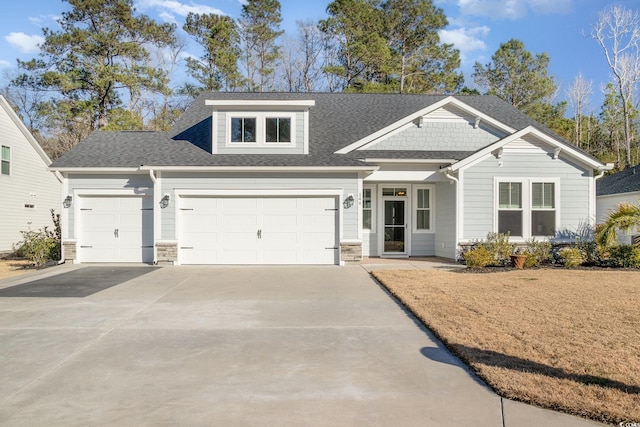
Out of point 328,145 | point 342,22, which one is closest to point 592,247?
point 328,145

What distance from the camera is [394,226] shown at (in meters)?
14.8

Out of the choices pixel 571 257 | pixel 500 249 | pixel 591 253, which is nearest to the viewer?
pixel 571 257

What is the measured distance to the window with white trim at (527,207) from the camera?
42.7 feet

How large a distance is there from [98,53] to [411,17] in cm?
2090

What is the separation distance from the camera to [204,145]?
14000 mm

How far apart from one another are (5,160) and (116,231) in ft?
26.7

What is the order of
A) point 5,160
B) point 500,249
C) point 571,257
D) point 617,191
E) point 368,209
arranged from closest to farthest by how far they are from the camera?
point 571,257 < point 500,249 < point 368,209 < point 5,160 < point 617,191

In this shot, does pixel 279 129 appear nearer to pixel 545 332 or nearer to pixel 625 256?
pixel 545 332

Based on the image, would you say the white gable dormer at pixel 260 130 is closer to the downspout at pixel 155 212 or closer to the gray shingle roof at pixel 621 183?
the downspout at pixel 155 212

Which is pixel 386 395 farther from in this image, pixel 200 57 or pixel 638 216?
pixel 200 57

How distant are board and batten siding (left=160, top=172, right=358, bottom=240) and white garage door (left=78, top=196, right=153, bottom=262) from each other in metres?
0.91

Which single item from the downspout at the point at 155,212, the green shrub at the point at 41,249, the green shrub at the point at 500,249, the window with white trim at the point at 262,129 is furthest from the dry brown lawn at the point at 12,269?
the green shrub at the point at 500,249

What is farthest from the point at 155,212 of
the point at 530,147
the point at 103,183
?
the point at 530,147

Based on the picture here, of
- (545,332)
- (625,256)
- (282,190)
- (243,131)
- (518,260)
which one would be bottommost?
(545,332)
